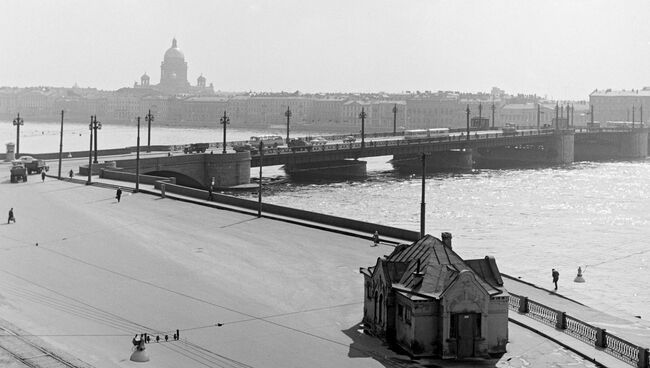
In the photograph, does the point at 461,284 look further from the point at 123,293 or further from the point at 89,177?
the point at 89,177

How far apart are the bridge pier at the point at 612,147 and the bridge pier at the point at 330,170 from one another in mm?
55013

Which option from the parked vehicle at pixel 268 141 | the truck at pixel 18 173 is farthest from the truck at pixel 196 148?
the truck at pixel 18 173

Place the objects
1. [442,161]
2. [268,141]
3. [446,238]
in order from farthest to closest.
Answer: [442,161] → [268,141] → [446,238]

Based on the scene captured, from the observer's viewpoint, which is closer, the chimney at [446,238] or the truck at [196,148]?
the chimney at [446,238]

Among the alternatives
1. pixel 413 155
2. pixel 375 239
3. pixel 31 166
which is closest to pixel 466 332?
pixel 375 239

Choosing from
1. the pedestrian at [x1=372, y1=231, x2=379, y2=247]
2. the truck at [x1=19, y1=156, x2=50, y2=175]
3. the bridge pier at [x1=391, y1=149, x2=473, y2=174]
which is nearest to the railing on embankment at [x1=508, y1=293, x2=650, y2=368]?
the pedestrian at [x1=372, y1=231, x2=379, y2=247]

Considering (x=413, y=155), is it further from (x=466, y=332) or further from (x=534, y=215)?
(x=466, y=332)

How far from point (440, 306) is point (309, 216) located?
2060 centimetres

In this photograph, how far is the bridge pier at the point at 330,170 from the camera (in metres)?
89.4

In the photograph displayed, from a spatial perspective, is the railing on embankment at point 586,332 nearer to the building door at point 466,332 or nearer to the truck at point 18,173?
the building door at point 466,332

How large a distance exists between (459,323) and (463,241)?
24425 mm

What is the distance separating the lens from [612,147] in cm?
13925

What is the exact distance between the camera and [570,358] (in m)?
23.1

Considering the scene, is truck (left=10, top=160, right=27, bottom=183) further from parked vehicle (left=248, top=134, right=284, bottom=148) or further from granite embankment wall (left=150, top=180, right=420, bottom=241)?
parked vehicle (left=248, top=134, right=284, bottom=148)
